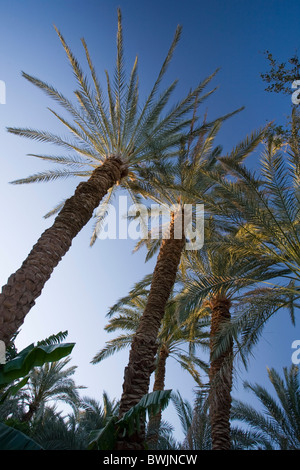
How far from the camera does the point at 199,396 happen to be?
8469 mm

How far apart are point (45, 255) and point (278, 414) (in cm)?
1007

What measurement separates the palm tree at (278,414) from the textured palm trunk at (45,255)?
31.2 feet

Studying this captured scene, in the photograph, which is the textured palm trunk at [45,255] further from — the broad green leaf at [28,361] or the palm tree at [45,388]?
the palm tree at [45,388]

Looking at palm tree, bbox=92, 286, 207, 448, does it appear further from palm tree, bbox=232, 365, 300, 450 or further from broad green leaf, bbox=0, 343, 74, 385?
broad green leaf, bbox=0, 343, 74, 385

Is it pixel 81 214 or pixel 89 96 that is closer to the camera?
pixel 81 214

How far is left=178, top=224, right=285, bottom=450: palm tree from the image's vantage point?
7.88 metres

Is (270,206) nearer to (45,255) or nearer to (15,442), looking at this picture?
(45,255)

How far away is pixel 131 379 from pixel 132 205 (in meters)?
6.83

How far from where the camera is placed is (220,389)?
7.69 metres

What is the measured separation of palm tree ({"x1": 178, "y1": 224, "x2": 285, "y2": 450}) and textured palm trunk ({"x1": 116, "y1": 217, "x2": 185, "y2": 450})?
57 centimetres

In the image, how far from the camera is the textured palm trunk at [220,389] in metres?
7.46
